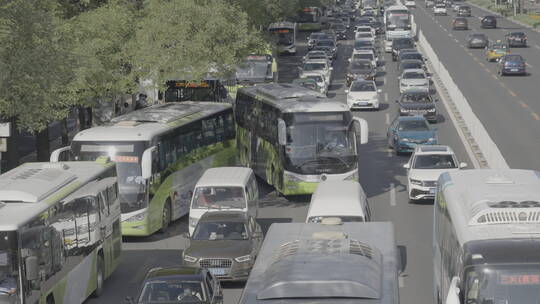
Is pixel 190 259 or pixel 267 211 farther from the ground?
pixel 190 259

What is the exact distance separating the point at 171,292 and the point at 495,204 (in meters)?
5.95

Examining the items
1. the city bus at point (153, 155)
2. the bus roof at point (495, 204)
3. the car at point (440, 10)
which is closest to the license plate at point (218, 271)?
the city bus at point (153, 155)

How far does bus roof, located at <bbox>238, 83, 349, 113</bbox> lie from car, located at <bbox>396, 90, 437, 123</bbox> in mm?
13463

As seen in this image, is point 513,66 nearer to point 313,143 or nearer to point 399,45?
point 399,45

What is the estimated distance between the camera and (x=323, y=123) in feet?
102

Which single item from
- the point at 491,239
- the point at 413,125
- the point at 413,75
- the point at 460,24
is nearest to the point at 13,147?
the point at 413,125

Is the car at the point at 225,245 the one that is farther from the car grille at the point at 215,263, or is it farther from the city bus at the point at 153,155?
the city bus at the point at 153,155

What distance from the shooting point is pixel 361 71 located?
64688 mm


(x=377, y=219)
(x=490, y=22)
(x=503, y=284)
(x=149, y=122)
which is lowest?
(x=377, y=219)

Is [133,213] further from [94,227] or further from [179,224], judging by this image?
[94,227]

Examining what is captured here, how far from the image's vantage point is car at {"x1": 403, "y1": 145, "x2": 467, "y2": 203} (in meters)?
30.8

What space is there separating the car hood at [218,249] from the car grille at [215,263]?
94mm

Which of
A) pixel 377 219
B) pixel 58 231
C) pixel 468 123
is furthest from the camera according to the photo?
pixel 468 123

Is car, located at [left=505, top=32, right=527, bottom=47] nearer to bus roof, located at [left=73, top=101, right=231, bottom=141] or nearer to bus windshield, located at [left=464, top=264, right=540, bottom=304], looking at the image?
bus roof, located at [left=73, top=101, right=231, bottom=141]
